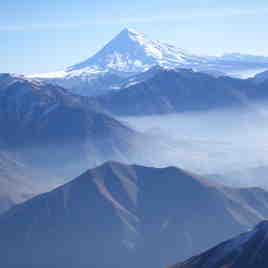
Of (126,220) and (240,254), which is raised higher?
(240,254)

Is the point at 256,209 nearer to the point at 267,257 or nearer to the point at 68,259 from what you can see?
the point at 68,259

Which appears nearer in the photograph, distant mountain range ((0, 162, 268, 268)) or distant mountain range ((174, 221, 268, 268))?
distant mountain range ((174, 221, 268, 268))

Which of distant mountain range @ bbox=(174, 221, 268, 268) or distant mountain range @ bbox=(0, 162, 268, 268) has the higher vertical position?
distant mountain range @ bbox=(174, 221, 268, 268)

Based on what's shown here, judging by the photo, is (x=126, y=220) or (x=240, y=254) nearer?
(x=240, y=254)

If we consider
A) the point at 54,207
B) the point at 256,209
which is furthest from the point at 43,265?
the point at 256,209
